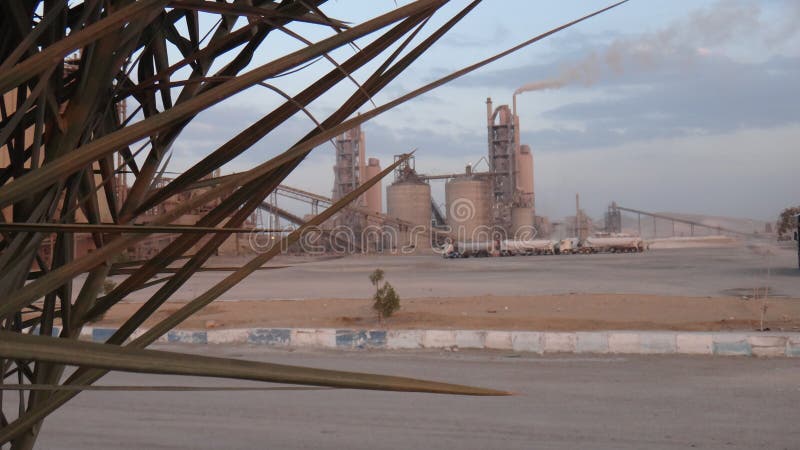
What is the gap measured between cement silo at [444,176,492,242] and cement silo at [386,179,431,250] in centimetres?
221

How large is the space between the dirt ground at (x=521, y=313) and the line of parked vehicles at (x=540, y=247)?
3711cm

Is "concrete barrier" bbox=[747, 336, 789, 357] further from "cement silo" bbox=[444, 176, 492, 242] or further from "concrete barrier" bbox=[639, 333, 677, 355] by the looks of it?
"cement silo" bbox=[444, 176, 492, 242]

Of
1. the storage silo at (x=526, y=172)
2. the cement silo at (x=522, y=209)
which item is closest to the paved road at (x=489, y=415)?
the cement silo at (x=522, y=209)

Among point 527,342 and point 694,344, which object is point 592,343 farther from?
point 694,344

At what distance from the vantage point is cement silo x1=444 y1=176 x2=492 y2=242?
66312 mm

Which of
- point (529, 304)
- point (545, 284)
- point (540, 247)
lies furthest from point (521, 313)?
point (540, 247)

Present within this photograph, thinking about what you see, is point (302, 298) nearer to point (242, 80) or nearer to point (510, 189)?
point (242, 80)

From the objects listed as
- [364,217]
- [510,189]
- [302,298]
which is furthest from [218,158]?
[510,189]

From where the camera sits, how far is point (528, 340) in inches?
429

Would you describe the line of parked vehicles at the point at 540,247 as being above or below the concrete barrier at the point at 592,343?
above

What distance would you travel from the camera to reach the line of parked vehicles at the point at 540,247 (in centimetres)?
5681

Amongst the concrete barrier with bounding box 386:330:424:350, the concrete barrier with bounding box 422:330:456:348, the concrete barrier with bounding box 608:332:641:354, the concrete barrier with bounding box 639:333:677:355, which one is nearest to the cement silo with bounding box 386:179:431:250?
the concrete barrier with bounding box 386:330:424:350

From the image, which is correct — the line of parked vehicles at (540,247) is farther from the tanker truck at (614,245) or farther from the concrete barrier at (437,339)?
the concrete barrier at (437,339)

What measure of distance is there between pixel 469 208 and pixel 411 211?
4.83m
